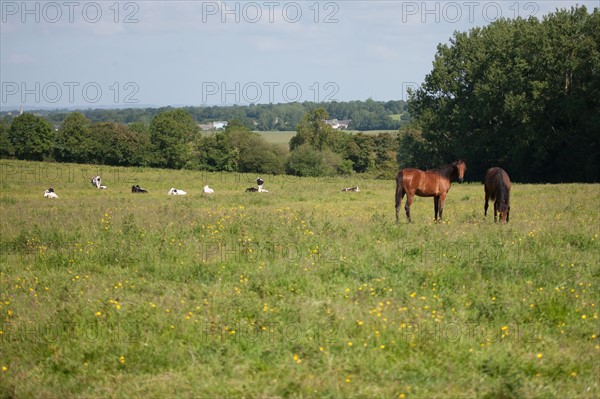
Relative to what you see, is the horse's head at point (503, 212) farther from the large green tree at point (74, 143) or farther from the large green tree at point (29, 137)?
the large green tree at point (29, 137)

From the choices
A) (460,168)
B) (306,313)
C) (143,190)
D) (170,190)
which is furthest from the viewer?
(143,190)

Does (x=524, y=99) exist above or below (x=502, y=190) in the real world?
above

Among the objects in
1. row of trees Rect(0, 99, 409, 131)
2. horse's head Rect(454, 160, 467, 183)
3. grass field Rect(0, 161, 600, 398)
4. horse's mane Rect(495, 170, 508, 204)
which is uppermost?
row of trees Rect(0, 99, 409, 131)

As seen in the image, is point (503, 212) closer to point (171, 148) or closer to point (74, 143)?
point (171, 148)

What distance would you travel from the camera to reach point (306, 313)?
8727 mm

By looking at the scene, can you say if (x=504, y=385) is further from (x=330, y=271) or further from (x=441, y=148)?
(x=441, y=148)

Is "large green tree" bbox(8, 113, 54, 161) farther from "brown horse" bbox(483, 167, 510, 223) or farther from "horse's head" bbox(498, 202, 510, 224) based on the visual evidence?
"horse's head" bbox(498, 202, 510, 224)

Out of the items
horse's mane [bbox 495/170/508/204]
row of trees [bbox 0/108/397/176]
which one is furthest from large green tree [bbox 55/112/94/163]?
horse's mane [bbox 495/170/508/204]

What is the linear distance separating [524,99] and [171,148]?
172 feet

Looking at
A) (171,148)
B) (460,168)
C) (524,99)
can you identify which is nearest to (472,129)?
(524,99)

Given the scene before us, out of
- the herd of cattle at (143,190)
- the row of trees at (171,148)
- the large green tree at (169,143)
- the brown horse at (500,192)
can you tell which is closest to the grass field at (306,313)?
the brown horse at (500,192)

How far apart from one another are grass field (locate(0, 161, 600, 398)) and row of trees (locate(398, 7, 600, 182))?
121 feet

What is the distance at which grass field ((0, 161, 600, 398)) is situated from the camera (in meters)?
7.18

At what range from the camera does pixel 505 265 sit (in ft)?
35.5
